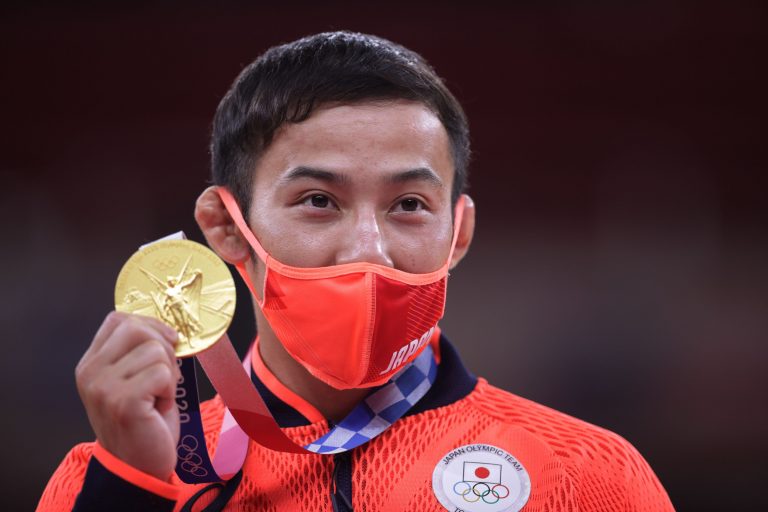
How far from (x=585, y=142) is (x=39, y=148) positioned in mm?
4079

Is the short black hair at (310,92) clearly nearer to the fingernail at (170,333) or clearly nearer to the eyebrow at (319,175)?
the eyebrow at (319,175)

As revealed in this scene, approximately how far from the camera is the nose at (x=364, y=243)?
210cm

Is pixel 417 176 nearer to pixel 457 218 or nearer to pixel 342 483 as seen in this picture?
pixel 457 218

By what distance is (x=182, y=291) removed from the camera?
1860mm

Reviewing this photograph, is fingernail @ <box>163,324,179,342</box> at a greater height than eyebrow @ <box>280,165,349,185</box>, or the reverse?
eyebrow @ <box>280,165,349,185</box>

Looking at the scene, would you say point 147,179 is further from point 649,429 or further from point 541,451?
point 541,451

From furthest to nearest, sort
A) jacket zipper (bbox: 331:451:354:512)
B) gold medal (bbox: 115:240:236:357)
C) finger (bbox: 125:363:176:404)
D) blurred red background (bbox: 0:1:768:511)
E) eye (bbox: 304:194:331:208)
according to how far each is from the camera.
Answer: blurred red background (bbox: 0:1:768:511)
eye (bbox: 304:194:331:208)
jacket zipper (bbox: 331:451:354:512)
gold medal (bbox: 115:240:236:357)
finger (bbox: 125:363:176:404)

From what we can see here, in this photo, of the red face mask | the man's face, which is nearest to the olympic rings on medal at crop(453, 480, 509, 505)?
the red face mask

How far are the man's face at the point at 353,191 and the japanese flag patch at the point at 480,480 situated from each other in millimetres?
475

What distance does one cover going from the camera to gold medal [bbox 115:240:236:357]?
6.01 feet

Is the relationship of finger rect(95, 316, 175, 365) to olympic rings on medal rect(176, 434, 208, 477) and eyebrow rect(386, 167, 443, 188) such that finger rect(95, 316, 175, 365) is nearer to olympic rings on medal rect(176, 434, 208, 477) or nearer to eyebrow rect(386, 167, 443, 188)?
olympic rings on medal rect(176, 434, 208, 477)

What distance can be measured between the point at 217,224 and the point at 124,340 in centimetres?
75

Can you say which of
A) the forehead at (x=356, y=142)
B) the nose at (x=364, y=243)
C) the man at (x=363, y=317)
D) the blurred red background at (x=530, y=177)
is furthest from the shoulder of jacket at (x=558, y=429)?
the blurred red background at (x=530, y=177)

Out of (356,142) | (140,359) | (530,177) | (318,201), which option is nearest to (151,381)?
(140,359)
